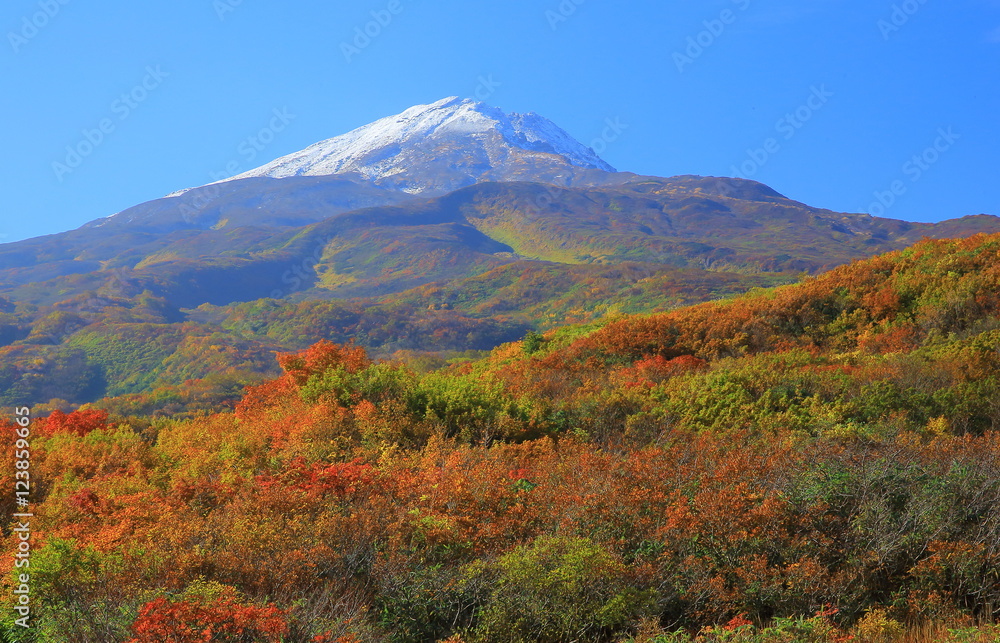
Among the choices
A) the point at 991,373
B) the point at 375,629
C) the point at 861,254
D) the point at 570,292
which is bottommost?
the point at 375,629

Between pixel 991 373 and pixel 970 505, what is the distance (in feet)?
19.7

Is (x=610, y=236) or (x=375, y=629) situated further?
(x=610, y=236)

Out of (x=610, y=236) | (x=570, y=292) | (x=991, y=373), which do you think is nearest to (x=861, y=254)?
(x=610, y=236)

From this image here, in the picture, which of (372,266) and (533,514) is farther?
(372,266)

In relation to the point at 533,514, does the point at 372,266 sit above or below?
above

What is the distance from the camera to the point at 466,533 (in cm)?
537

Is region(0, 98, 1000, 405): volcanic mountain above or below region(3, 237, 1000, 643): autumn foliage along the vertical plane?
above

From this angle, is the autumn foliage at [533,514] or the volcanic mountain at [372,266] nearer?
the autumn foliage at [533,514]

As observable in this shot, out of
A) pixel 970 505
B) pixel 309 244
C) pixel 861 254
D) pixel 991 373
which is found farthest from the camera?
pixel 309 244

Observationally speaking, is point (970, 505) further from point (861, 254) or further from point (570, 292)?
point (861, 254)

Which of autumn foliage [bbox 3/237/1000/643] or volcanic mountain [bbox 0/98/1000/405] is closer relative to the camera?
autumn foliage [bbox 3/237/1000/643]

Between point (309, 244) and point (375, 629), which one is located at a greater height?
point (309, 244)

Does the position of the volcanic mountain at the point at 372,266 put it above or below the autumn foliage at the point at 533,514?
above

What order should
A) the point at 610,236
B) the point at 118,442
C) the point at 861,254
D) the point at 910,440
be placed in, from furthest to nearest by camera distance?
the point at 610,236
the point at 861,254
the point at 118,442
the point at 910,440
